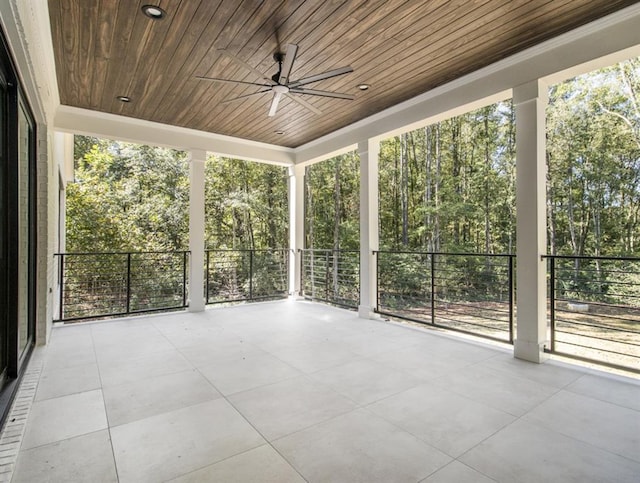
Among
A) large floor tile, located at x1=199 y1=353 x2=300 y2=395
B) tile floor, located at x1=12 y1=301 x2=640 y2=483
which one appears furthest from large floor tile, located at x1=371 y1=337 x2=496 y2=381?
large floor tile, located at x1=199 y1=353 x2=300 y2=395

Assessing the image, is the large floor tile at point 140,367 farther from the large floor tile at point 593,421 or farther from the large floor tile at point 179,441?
the large floor tile at point 593,421

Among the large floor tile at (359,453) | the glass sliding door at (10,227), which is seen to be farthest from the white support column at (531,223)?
the glass sliding door at (10,227)

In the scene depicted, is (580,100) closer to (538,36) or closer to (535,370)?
(538,36)

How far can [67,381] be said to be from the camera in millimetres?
2594

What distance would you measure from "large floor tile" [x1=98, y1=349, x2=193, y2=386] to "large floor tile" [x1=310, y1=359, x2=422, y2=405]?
1177mm

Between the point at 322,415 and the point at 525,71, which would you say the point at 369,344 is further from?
the point at 525,71

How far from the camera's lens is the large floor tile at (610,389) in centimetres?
230

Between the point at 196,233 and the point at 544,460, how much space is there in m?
4.78

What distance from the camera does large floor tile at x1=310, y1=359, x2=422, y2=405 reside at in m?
2.38

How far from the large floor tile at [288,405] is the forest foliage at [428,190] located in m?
7.90

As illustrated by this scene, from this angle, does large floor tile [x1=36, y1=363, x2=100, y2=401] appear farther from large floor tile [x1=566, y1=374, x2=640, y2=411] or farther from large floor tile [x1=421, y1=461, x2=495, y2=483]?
large floor tile [x1=566, y1=374, x2=640, y2=411]

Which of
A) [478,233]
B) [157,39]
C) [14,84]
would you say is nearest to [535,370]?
[157,39]

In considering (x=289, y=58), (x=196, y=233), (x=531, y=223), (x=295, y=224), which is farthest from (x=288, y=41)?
(x=295, y=224)

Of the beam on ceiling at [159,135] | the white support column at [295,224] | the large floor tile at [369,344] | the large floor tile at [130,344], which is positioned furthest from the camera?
the white support column at [295,224]
